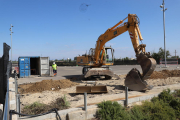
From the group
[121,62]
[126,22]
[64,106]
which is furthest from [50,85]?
[121,62]

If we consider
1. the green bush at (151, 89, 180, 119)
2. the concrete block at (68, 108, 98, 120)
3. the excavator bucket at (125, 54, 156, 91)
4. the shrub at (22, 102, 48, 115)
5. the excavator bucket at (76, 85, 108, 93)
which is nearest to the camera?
the concrete block at (68, 108, 98, 120)

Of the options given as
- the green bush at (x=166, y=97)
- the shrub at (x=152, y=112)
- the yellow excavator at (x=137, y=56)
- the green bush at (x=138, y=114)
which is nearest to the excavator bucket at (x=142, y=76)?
the yellow excavator at (x=137, y=56)

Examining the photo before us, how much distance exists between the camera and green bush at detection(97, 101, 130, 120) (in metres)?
5.11

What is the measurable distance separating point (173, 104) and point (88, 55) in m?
9.24

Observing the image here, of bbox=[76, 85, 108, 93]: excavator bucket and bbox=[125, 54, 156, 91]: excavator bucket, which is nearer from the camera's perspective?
bbox=[125, 54, 156, 91]: excavator bucket

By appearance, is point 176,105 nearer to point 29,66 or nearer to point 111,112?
point 111,112

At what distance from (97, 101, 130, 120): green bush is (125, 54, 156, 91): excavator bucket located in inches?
121

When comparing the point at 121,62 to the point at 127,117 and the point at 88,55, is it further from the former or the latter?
the point at 127,117

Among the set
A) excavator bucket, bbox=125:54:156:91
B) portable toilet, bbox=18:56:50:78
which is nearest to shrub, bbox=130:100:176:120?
excavator bucket, bbox=125:54:156:91

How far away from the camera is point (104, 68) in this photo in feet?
43.9

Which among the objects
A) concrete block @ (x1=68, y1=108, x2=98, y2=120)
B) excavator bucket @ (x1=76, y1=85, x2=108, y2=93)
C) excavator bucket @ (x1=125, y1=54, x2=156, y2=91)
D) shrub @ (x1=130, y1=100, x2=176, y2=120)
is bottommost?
shrub @ (x1=130, y1=100, x2=176, y2=120)

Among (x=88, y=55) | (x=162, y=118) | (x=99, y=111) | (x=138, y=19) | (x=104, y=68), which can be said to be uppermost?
(x=138, y=19)

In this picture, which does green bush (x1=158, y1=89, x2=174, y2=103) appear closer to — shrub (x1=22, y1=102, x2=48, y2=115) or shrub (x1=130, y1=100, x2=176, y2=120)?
shrub (x1=130, y1=100, x2=176, y2=120)

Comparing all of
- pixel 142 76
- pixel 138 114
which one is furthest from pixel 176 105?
pixel 142 76
